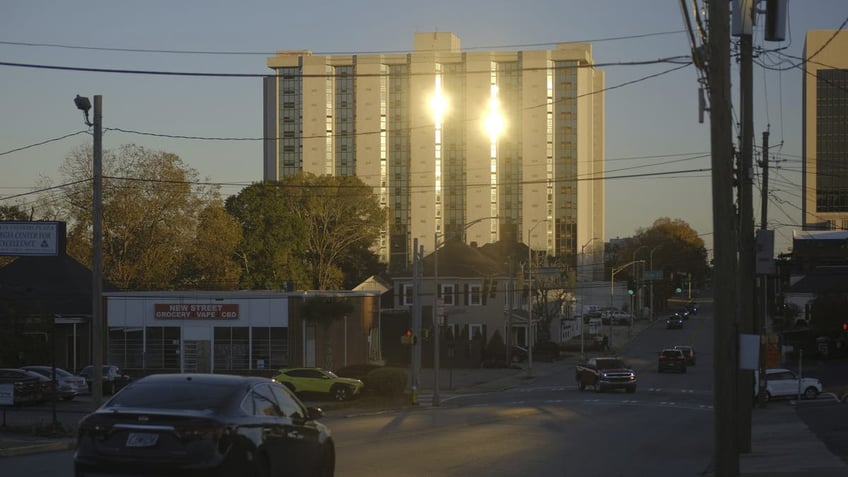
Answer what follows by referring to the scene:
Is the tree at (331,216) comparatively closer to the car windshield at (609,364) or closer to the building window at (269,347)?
the building window at (269,347)

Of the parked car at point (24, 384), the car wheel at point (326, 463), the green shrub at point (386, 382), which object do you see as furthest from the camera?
the green shrub at point (386, 382)

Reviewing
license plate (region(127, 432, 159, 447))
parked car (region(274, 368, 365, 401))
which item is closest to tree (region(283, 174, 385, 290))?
parked car (region(274, 368, 365, 401))

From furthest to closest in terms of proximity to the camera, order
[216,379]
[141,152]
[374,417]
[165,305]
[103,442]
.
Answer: [141,152] < [165,305] < [374,417] < [216,379] < [103,442]

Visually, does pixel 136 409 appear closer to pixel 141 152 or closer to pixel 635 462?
pixel 635 462

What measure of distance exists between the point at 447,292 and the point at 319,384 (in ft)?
123

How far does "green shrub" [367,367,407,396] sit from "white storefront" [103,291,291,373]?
14.9 metres

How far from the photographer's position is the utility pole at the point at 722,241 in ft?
46.9

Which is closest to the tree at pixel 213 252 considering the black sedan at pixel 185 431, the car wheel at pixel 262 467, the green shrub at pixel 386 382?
the green shrub at pixel 386 382

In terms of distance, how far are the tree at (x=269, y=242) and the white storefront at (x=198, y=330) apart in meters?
22.7

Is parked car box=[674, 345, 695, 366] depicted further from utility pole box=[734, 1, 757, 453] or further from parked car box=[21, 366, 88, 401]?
utility pole box=[734, 1, 757, 453]

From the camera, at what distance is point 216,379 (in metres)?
11.8

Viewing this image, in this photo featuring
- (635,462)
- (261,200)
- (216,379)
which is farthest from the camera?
(261,200)

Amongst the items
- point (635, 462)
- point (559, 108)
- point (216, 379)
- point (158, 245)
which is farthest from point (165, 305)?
point (559, 108)

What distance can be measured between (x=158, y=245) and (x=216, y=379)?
203ft
